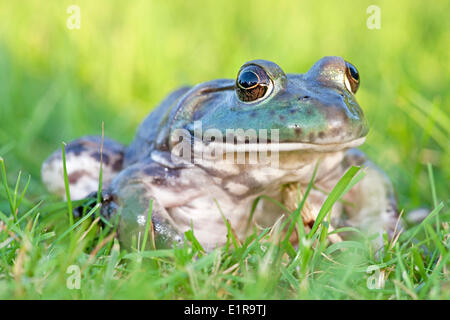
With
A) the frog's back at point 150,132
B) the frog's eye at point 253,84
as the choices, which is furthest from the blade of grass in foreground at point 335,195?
the frog's back at point 150,132

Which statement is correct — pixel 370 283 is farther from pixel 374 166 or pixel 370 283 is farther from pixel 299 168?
pixel 374 166

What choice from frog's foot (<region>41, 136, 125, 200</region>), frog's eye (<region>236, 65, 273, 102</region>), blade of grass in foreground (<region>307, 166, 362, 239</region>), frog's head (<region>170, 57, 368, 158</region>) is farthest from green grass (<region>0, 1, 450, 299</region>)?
frog's eye (<region>236, 65, 273, 102</region>)

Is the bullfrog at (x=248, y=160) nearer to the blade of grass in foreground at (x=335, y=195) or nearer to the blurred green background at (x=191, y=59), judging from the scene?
the blade of grass in foreground at (x=335, y=195)

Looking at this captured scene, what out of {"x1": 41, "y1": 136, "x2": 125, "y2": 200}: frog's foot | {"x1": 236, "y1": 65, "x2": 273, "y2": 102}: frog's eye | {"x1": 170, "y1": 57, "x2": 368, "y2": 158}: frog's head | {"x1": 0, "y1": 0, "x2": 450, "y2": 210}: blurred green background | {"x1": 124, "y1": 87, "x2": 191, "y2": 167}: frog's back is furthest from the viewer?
{"x1": 0, "y1": 0, "x2": 450, "y2": 210}: blurred green background

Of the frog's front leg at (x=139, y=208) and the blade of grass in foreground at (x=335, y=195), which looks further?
the frog's front leg at (x=139, y=208)

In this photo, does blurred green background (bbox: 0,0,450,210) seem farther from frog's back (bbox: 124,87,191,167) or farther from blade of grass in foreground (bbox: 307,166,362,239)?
blade of grass in foreground (bbox: 307,166,362,239)

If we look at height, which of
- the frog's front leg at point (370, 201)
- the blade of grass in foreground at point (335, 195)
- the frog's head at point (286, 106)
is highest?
the frog's head at point (286, 106)

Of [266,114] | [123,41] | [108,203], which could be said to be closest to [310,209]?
[266,114]
